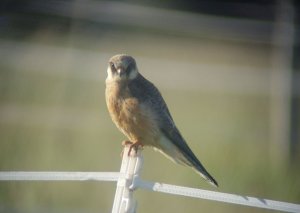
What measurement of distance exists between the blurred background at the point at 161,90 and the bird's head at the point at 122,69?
3.08 feet

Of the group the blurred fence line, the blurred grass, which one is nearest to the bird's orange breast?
the blurred grass

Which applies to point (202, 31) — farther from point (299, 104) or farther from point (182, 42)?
point (299, 104)

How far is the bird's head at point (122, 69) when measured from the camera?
367cm

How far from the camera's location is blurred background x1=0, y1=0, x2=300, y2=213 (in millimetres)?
4938

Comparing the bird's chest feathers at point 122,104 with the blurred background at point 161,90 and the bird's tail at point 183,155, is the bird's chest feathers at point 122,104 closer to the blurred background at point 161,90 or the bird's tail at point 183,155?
the bird's tail at point 183,155

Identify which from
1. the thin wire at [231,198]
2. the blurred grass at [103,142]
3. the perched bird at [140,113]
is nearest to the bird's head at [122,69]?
the perched bird at [140,113]

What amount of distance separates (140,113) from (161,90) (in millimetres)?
4240

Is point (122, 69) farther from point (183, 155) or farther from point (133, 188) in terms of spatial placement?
point (133, 188)

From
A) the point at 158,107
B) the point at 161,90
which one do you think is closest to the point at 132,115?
the point at 158,107

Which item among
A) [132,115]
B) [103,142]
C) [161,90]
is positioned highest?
[161,90]

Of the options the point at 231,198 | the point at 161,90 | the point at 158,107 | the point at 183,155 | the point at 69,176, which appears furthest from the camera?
the point at 161,90

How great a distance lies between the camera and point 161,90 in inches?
308

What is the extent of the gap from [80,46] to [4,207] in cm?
452

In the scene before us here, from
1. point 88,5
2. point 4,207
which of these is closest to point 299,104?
point 88,5
